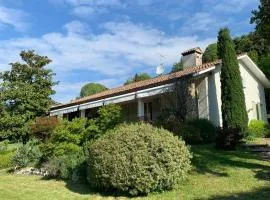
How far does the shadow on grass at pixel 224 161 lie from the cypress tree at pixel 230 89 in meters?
5.79

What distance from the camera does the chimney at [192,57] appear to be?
116 feet

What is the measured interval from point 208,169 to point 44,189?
7013 mm

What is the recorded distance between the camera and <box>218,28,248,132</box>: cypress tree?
2642cm

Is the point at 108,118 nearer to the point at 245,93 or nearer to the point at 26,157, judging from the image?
the point at 26,157

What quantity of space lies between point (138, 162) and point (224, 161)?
19.8 ft

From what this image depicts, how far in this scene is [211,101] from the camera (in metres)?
28.8

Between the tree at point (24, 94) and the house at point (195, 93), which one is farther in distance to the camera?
the tree at point (24, 94)

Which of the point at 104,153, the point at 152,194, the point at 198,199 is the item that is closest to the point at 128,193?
the point at 152,194

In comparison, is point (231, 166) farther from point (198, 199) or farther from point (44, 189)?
point (44, 189)

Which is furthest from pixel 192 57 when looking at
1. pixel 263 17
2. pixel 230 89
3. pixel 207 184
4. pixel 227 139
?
pixel 207 184

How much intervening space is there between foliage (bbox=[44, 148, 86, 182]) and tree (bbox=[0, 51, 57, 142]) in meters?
19.9

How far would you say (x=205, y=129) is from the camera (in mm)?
25359

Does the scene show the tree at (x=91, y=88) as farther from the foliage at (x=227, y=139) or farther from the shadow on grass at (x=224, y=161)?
the shadow on grass at (x=224, y=161)

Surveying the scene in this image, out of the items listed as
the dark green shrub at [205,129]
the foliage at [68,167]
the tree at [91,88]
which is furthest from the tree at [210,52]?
the foliage at [68,167]
